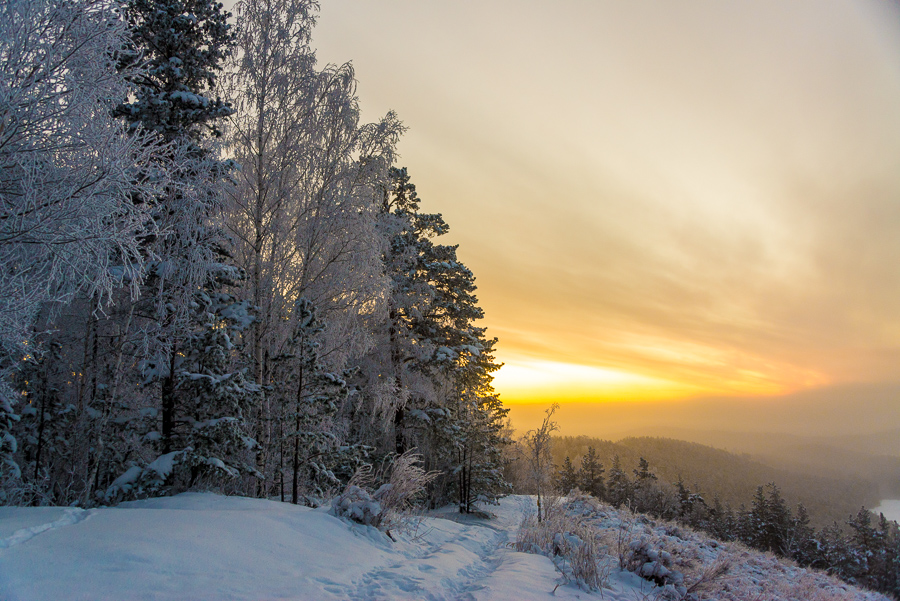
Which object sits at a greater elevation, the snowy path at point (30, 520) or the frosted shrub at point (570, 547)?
the snowy path at point (30, 520)

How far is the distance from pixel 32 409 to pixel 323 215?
7.88 metres

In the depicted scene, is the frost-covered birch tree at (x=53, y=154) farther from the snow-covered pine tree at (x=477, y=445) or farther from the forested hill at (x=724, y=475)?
the forested hill at (x=724, y=475)

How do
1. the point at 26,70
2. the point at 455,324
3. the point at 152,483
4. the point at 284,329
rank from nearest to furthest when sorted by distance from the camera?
the point at 26,70 → the point at 152,483 → the point at 284,329 → the point at 455,324

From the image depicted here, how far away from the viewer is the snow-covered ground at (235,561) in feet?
9.84

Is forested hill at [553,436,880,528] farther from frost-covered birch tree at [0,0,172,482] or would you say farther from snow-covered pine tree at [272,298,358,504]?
frost-covered birch tree at [0,0,172,482]

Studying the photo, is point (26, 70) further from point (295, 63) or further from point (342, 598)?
point (295, 63)

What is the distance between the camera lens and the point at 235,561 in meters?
3.70

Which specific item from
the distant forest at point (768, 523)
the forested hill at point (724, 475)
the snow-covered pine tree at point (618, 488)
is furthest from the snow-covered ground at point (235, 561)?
the forested hill at point (724, 475)

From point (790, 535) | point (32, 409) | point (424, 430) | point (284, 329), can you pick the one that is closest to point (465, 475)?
point (424, 430)

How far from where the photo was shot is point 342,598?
3.53 metres

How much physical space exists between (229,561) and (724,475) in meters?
182

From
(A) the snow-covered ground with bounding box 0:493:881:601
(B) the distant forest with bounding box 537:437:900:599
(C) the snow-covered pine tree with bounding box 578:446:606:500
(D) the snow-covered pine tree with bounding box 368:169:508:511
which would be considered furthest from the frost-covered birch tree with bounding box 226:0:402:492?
(C) the snow-covered pine tree with bounding box 578:446:606:500

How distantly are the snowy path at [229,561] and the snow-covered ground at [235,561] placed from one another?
0.01 meters

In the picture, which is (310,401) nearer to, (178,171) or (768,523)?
(178,171)
